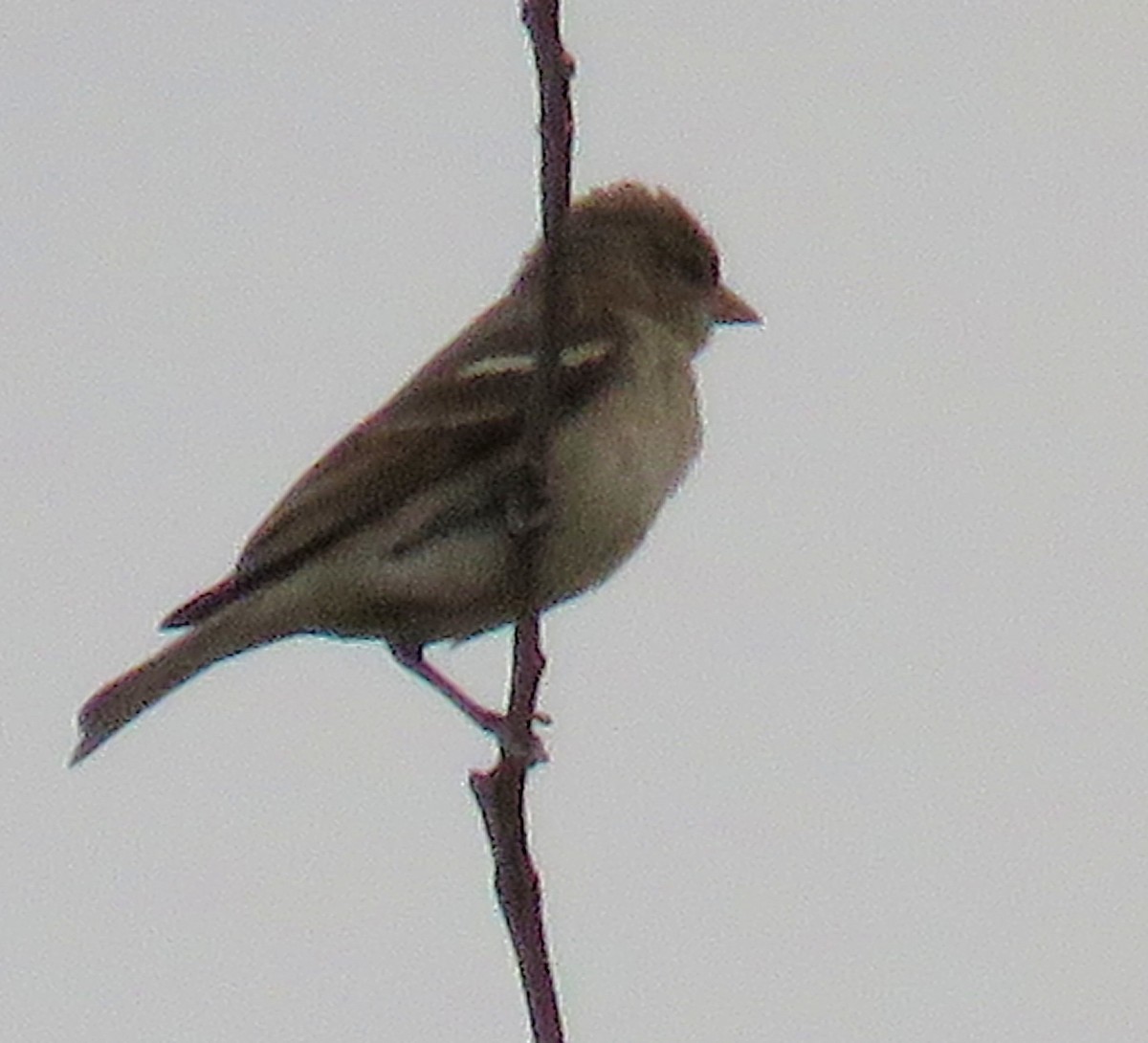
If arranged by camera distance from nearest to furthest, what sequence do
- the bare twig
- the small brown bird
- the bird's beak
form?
the bare twig < the small brown bird < the bird's beak

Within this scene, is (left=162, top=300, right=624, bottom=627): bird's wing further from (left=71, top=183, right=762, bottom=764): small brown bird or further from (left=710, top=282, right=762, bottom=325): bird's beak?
(left=710, top=282, right=762, bottom=325): bird's beak

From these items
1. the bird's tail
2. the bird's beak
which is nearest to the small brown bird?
the bird's tail

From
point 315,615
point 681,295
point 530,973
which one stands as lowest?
point 530,973

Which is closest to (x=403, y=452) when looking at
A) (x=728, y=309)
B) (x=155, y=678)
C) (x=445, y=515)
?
(x=445, y=515)

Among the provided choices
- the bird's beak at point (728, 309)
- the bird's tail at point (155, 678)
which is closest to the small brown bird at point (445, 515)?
the bird's tail at point (155, 678)

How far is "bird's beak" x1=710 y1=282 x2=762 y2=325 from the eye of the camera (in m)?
7.11

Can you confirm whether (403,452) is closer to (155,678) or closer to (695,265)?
(155,678)

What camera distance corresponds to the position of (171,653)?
5.18 m

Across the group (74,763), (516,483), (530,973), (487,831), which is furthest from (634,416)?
(530,973)

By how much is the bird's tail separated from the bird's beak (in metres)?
2.26

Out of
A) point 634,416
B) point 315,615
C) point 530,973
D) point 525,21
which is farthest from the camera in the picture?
point 634,416

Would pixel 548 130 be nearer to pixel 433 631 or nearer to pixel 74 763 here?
pixel 74 763

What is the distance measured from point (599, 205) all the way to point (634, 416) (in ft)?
5.33

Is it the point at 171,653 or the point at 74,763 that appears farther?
the point at 171,653
